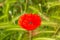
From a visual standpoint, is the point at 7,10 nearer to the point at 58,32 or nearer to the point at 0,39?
the point at 0,39

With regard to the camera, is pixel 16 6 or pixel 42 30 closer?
pixel 42 30

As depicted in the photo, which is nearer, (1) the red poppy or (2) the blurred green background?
(1) the red poppy

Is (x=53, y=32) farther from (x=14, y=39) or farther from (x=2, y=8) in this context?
(x=2, y=8)

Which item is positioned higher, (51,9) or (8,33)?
(51,9)

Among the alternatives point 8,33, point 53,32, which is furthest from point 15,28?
point 53,32

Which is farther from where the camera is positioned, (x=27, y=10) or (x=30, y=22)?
(x=27, y=10)

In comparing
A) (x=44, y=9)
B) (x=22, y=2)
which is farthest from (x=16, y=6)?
(x=44, y=9)

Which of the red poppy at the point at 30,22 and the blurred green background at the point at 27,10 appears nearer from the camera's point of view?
the red poppy at the point at 30,22
